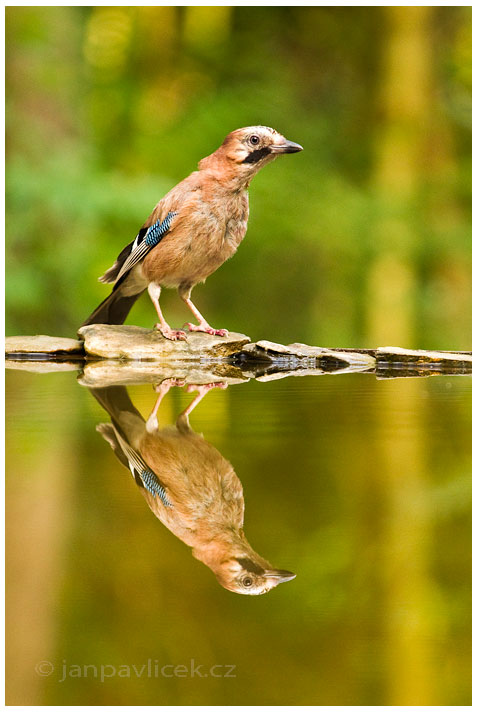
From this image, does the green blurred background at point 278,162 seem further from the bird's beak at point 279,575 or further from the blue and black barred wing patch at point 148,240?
the bird's beak at point 279,575

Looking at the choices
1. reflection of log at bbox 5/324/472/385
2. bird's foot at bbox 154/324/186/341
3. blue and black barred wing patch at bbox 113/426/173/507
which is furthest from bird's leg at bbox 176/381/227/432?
bird's foot at bbox 154/324/186/341

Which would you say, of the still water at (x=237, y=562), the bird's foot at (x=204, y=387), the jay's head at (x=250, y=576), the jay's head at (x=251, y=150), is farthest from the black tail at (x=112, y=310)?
the jay's head at (x=250, y=576)

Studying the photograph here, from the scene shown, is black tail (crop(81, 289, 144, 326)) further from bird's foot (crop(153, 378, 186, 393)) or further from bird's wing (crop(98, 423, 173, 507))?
bird's wing (crop(98, 423, 173, 507))

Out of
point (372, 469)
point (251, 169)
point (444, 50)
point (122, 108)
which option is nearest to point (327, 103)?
point (444, 50)

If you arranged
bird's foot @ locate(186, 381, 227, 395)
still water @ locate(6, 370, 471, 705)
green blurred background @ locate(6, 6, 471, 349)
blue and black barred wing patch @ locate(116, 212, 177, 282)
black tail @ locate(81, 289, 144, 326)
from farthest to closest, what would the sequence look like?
green blurred background @ locate(6, 6, 471, 349) < black tail @ locate(81, 289, 144, 326) < blue and black barred wing patch @ locate(116, 212, 177, 282) < bird's foot @ locate(186, 381, 227, 395) < still water @ locate(6, 370, 471, 705)

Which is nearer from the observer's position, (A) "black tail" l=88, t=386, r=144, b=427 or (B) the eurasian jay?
(A) "black tail" l=88, t=386, r=144, b=427

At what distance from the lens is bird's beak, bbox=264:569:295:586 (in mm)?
1748

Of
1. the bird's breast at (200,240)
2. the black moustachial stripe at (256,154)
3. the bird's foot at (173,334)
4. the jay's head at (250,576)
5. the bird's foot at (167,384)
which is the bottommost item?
the jay's head at (250,576)

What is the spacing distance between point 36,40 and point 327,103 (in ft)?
11.3

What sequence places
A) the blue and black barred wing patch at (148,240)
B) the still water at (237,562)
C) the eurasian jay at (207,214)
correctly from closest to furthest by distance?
the still water at (237,562) < the eurasian jay at (207,214) < the blue and black barred wing patch at (148,240)

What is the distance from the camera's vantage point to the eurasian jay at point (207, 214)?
5.15 meters

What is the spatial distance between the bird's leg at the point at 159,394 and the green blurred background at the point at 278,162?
4894 mm

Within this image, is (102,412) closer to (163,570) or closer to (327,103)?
(163,570)

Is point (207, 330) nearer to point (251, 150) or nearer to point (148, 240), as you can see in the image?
point (148, 240)
